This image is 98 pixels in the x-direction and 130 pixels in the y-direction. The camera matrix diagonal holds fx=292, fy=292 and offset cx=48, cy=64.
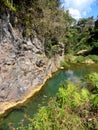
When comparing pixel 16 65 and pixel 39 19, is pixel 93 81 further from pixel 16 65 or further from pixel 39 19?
pixel 39 19

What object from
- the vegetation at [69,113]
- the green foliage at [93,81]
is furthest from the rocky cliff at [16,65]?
the vegetation at [69,113]

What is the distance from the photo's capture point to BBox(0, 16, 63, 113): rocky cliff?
17.0 meters

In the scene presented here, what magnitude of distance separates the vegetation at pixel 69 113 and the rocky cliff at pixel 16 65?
22.8ft

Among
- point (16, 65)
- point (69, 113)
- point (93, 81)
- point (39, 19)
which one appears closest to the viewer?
point (69, 113)

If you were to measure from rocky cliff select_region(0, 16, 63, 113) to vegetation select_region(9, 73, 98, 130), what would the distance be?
6956 millimetres

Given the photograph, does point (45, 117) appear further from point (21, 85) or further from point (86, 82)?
point (21, 85)

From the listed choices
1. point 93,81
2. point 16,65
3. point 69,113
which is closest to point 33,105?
point 16,65

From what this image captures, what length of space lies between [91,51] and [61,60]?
48.3 ft

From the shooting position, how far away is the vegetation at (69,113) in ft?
26.4

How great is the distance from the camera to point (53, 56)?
1235 inches

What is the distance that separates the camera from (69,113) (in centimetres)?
889

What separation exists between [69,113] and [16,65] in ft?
34.6

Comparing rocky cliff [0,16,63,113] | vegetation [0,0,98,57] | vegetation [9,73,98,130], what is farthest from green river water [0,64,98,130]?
vegetation [0,0,98,57]

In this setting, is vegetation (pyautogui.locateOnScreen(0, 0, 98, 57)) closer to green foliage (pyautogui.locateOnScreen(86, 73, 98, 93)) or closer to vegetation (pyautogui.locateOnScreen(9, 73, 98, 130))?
green foliage (pyautogui.locateOnScreen(86, 73, 98, 93))
